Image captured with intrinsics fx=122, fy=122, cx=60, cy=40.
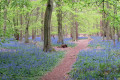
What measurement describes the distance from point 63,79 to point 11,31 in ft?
17.9

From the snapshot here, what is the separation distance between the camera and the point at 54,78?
22.2ft

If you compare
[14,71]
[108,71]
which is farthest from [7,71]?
[108,71]

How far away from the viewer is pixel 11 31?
9250 mm

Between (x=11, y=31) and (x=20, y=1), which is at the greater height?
(x=20, y=1)

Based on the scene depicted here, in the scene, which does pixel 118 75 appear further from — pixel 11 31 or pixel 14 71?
pixel 11 31

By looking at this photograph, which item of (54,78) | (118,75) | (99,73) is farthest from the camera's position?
(54,78)

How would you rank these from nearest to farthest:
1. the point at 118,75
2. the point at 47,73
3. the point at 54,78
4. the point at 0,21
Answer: the point at 118,75 → the point at 54,78 → the point at 47,73 → the point at 0,21

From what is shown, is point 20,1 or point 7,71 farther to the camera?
point 20,1

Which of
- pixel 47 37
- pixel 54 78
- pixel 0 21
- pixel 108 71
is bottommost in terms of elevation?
pixel 54 78

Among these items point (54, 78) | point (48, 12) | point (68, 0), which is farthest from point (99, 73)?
point (48, 12)

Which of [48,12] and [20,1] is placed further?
[48,12]

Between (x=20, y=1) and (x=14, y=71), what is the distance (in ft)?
15.0

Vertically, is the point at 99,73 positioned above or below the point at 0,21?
below

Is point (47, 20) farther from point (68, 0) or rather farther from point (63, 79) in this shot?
point (63, 79)
